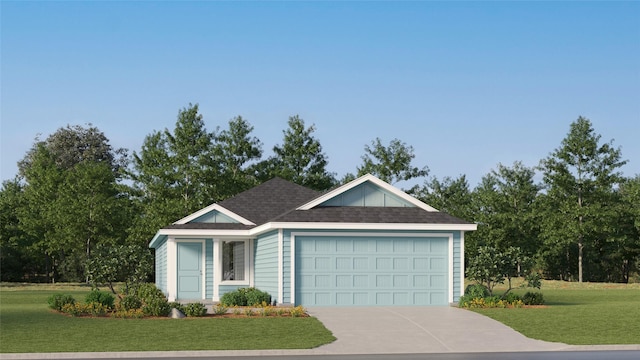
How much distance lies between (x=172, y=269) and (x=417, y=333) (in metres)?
16.4

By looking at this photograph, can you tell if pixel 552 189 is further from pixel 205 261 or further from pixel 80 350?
pixel 80 350

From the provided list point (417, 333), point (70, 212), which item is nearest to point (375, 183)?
point (417, 333)

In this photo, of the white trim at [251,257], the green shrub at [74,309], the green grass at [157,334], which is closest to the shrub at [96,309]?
the green shrub at [74,309]

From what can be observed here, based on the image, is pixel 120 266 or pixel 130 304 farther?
pixel 120 266

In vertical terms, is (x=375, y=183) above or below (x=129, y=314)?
above

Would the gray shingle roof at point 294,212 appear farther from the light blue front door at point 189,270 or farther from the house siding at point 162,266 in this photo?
the house siding at point 162,266

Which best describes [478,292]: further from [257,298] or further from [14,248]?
[14,248]

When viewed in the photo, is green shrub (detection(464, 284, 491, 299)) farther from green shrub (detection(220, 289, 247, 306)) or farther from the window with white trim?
the window with white trim

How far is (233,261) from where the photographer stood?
41.3 m

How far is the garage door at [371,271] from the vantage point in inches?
1248

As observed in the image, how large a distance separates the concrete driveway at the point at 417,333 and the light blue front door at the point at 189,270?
9.63 metres

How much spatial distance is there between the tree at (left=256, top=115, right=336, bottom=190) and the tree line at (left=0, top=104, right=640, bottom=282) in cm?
8

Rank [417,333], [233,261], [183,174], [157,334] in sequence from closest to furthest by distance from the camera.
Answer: [157,334] → [417,333] → [233,261] → [183,174]

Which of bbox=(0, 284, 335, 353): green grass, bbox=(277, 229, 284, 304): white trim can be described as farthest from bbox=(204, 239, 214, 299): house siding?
bbox=(0, 284, 335, 353): green grass
